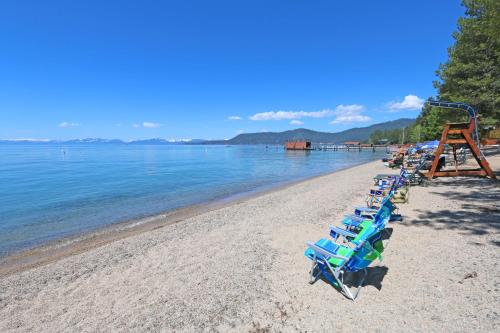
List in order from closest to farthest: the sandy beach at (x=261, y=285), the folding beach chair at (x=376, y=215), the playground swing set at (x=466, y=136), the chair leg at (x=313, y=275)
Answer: the sandy beach at (x=261, y=285), the chair leg at (x=313, y=275), the folding beach chair at (x=376, y=215), the playground swing set at (x=466, y=136)

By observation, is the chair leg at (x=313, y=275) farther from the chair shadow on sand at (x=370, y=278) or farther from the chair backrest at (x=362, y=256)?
the chair backrest at (x=362, y=256)

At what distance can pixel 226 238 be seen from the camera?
7.09 meters

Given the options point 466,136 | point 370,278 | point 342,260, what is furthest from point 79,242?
point 466,136

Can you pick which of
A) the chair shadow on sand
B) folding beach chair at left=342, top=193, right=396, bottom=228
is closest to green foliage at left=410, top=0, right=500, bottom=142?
folding beach chair at left=342, top=193, right=396, bottom=228

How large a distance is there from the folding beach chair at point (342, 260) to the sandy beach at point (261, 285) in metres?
0.17

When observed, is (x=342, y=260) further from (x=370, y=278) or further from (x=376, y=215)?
(x=376, y=215)

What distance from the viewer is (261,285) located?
4.40 m

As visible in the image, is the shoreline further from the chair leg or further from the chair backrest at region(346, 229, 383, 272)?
the chair backrest at region(346, 229, 383, 272)

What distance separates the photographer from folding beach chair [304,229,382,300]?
3920mm

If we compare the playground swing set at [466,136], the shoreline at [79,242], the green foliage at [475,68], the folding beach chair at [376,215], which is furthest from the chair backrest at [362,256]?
the green foliage at [475,68]

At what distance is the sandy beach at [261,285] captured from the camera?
3477 millimetres

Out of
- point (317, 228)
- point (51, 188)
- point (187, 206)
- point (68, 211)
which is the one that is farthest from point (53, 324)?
point (51, 188)

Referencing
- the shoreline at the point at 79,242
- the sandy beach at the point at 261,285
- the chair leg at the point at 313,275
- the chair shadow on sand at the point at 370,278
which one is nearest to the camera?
the sandy beach at the point at 261,285

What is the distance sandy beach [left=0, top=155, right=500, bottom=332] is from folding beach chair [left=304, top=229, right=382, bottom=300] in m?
0.17
